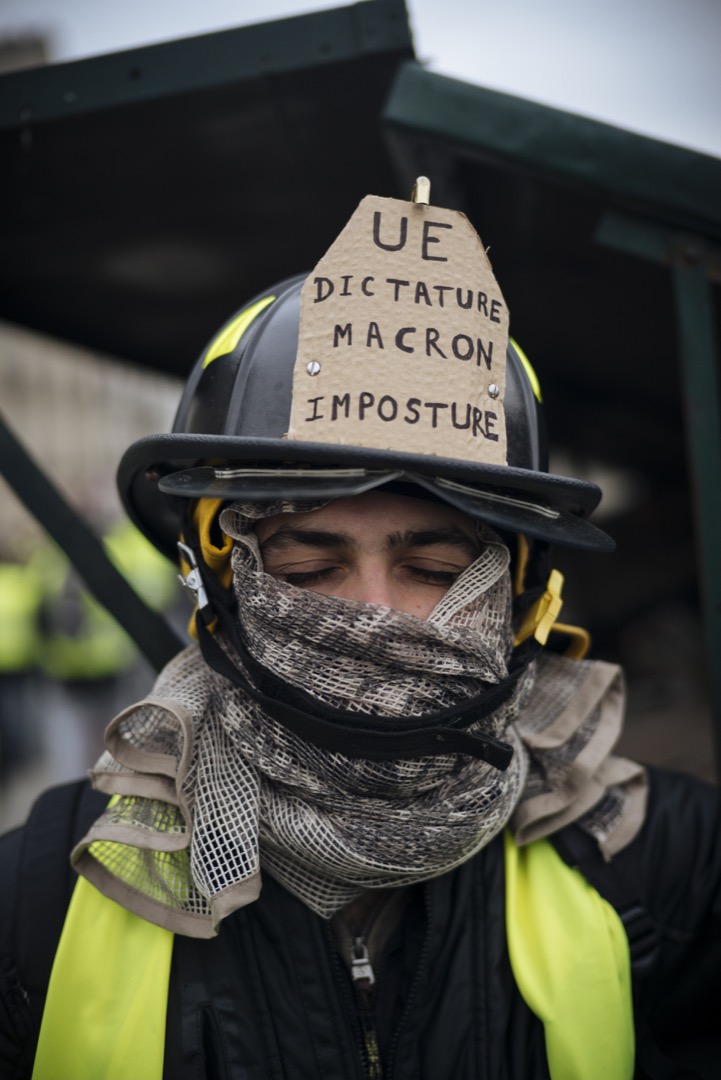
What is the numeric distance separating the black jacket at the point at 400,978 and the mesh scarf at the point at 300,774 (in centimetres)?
11

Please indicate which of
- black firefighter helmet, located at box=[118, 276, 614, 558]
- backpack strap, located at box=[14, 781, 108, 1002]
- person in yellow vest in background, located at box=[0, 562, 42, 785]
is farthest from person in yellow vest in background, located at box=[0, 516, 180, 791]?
black firefighter helmet, located at box=[118, 276, 614, 558]

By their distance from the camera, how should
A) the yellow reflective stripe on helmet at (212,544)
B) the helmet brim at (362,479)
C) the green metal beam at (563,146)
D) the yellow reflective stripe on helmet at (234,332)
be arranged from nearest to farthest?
1. the helmet brim at (362,479)
2. the yellow reflective stripe on helmet at (212,544)
3. the yellow reflective stripe on helmet at (234,332)
4. the green metal beam at (563,146)

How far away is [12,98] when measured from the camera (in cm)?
244

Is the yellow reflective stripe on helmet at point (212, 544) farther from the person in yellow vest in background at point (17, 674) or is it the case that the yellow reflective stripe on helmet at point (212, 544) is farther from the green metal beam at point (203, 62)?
the person in yellow vest in background at point (17, 674)

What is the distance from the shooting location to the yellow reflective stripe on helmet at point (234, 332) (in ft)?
6.75

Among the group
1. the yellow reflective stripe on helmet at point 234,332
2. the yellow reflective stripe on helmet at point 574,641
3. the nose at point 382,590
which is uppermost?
the yellow reflective stripe on helmet at point 234,332

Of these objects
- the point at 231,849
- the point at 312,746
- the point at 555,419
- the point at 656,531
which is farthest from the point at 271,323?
the point at 656,531

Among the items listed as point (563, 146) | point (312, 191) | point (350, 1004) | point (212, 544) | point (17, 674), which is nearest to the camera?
point (350, 1004)

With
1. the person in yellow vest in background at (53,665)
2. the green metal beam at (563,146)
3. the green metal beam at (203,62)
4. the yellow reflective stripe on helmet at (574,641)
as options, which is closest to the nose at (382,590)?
the yellow reflective stripe on helmet at (574,641)

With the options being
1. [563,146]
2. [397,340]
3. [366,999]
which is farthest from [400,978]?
[563,146]

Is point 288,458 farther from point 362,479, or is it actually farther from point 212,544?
point 212,544

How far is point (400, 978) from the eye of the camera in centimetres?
187

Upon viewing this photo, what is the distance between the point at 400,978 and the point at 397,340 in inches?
50.4

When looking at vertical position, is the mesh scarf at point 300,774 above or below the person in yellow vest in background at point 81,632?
below
